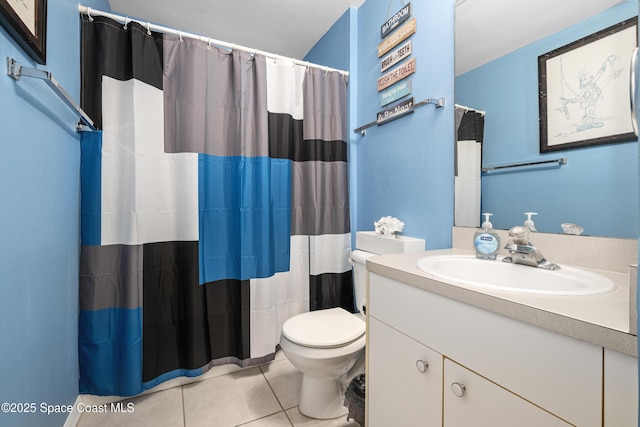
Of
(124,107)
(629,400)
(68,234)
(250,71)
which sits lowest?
(629,400)

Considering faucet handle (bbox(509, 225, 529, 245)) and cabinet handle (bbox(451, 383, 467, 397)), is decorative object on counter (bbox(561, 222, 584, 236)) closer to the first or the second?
faucet handle (bbox(509, 225, 529, 245))

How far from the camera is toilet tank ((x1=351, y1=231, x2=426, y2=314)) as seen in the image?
53.7 inches

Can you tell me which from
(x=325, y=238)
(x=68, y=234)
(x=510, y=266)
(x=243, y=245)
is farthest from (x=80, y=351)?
(x=510, y=266)

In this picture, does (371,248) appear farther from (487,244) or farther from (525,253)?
(525,253)

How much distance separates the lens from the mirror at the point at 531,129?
80 centimetres

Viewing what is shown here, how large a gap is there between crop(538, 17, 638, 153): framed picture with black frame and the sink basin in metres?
0.43

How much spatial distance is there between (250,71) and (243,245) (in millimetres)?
1078

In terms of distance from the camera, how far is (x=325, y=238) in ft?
6.07

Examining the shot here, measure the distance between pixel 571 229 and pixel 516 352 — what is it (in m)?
0.57

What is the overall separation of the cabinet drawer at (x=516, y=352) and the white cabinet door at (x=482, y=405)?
2 centimetres

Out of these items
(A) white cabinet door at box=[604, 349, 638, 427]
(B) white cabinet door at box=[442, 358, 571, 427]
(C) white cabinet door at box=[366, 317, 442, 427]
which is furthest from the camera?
(C) white cabinet door at box=[366, 317, 442, 427]

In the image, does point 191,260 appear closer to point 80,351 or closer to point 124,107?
point 80,351

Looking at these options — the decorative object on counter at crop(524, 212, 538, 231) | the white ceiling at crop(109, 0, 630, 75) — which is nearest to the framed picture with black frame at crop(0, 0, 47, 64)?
A: the white ceiling at crop(109, 0, 630, 75)

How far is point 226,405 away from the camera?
138 centimetres
